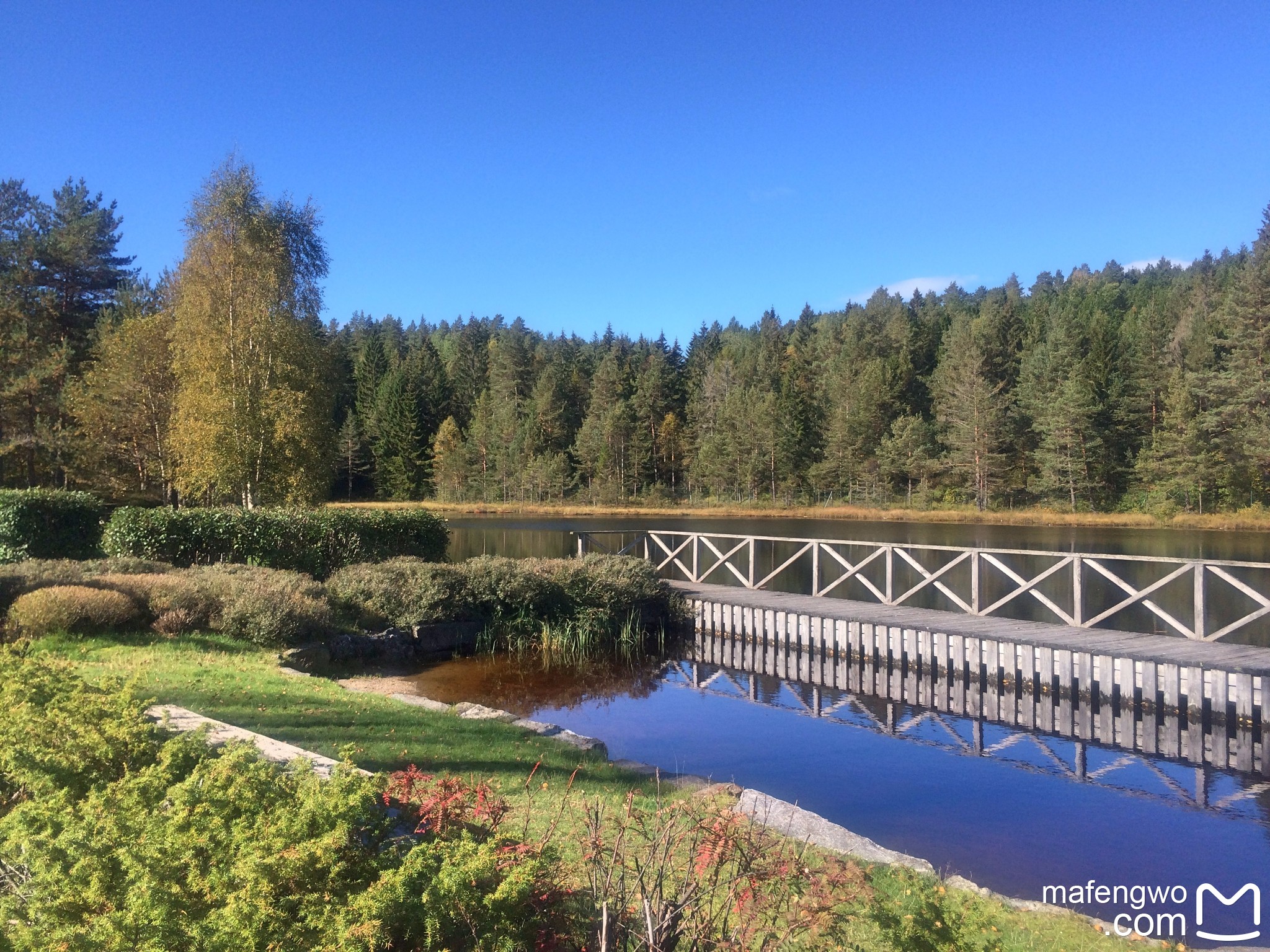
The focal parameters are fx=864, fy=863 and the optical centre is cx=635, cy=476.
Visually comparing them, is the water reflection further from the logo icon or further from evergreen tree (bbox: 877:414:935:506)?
the logo icon

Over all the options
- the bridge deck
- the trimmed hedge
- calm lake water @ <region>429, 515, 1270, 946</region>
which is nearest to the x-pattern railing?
the bridge deck

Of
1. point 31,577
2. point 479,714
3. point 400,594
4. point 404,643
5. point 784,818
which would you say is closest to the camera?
point 784,818

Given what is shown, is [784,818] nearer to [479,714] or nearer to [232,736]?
[232,736]

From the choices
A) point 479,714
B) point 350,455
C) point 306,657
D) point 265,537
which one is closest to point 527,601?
point 306,657

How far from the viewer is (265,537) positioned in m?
Answer: 15.6

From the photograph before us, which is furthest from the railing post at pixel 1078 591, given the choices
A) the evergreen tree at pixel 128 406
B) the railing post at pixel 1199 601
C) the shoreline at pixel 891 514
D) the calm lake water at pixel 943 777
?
the evergreen tree at pixel 128 406

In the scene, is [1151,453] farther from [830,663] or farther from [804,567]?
[830,663]

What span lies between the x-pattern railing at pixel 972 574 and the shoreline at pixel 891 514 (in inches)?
461

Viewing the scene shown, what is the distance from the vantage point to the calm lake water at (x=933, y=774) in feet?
21.7

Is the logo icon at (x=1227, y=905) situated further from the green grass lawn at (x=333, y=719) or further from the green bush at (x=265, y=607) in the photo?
the green bush at (x=265, y=607)

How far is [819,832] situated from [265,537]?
41.9 ft

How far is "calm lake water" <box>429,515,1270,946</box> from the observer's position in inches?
261

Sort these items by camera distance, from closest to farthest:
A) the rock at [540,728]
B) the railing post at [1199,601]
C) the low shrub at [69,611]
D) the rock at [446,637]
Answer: the rock at [540,728]
the low shrub at [69,611]
the railing post at [1199,601]
the rock at [446,637]

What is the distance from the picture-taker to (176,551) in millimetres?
14969
